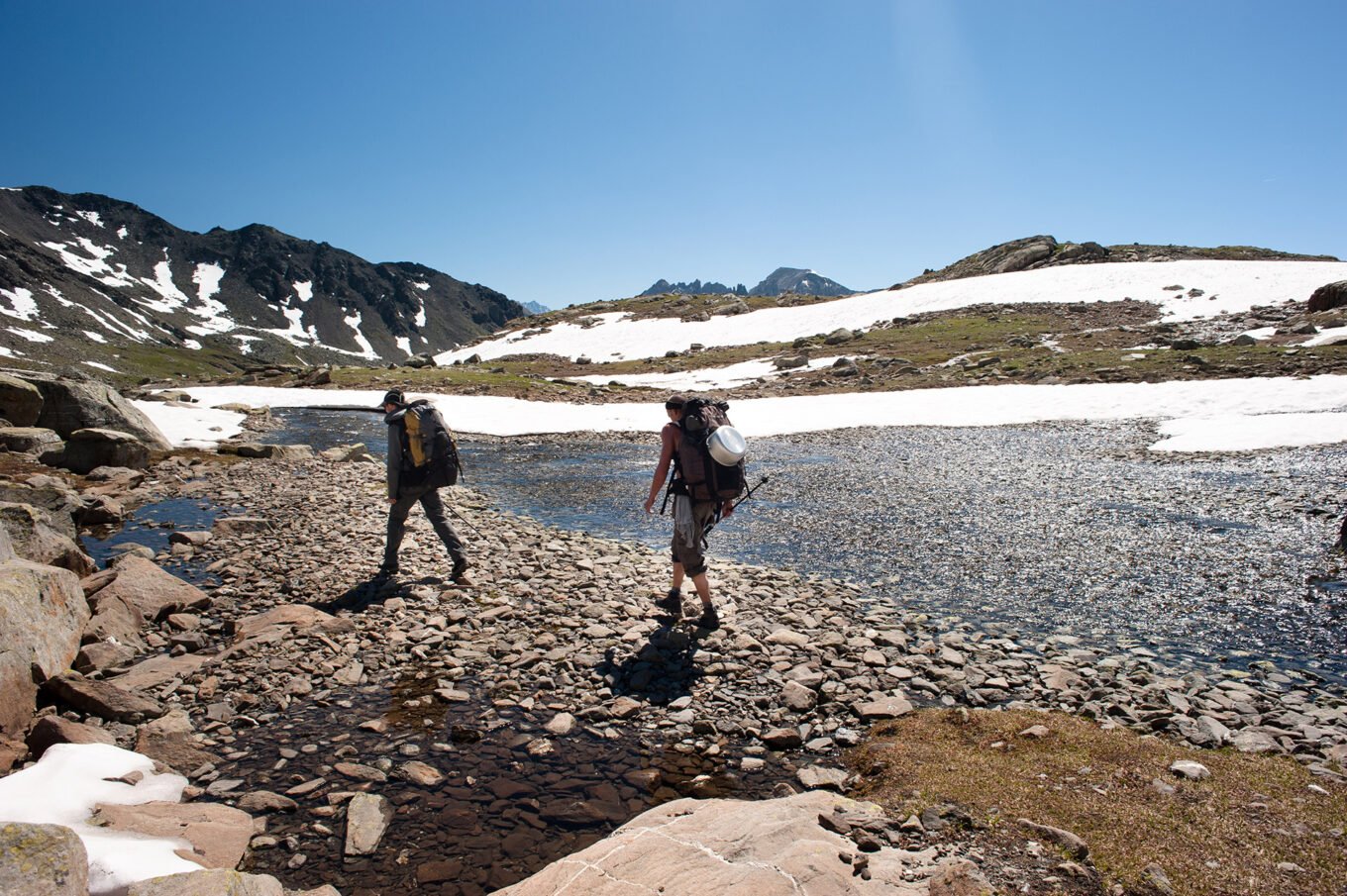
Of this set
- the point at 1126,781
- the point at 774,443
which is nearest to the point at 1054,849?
the point at 1126,781

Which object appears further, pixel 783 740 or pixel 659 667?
pixel 659 667

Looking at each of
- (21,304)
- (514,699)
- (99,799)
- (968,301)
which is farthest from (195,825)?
(21,304)

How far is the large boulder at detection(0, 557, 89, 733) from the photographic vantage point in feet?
23.7

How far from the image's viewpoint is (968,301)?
8112 centimetres

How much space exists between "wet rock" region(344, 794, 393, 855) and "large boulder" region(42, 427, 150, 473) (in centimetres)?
2341

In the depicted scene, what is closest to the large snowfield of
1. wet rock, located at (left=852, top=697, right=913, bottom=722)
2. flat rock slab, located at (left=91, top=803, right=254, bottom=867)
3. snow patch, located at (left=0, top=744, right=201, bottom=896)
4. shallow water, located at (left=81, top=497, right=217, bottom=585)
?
shallow water, located at (left=81, top=497, right=217, bottom=585)

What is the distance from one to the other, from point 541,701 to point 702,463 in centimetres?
409

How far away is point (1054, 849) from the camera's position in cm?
528

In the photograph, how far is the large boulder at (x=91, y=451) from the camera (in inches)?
901

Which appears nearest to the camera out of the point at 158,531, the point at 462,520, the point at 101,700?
the point at 101,700

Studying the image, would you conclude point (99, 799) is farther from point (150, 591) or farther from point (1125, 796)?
point (1125, 796)

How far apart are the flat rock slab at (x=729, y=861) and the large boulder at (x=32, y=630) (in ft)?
20.4

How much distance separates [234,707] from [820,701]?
734 centimetres

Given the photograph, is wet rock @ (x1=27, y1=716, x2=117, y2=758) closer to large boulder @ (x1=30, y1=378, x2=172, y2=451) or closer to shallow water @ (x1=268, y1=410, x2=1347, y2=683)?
shallow water @ (x1=268, y1=410, x2=1347, y2=683)
